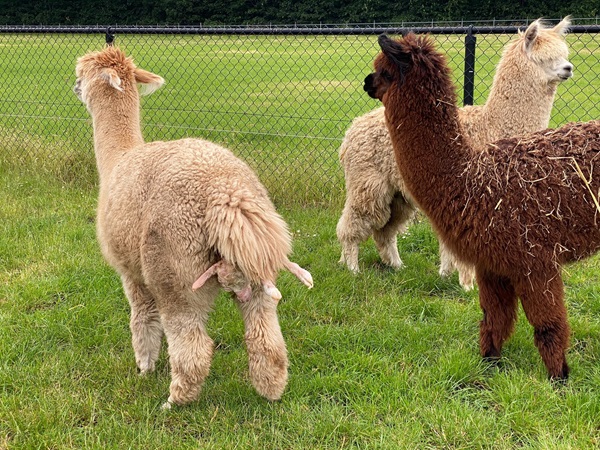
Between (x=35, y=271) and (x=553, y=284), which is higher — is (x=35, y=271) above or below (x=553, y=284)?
below

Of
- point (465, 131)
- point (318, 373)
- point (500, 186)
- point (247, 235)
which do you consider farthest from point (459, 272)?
point (247, 235)

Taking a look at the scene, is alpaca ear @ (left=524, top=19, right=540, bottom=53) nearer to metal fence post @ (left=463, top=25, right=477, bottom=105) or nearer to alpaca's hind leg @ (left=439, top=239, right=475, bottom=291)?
metal fence post @ (left=463, top=25, right=477, bottom=105)

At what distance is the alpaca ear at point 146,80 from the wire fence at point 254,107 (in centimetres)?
158

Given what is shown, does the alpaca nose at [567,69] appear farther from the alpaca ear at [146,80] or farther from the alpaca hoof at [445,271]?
the alpaca ear at [146,80]

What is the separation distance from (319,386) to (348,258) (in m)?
1.77

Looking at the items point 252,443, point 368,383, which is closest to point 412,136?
point 368,383

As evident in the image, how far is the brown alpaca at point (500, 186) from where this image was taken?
9.48ft

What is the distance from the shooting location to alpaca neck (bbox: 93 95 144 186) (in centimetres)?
373

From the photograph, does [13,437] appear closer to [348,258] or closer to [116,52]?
[116,52]

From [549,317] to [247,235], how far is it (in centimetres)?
156

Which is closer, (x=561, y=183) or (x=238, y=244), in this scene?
(x=238, y=244)

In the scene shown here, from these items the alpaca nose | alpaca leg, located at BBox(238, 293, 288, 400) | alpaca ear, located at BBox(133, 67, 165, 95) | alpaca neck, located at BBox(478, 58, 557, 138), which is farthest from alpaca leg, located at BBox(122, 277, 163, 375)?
the alpaca nose

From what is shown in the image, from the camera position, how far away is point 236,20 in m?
31.7

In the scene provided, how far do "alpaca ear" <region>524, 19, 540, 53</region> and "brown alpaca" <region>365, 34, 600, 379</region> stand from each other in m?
1.22
